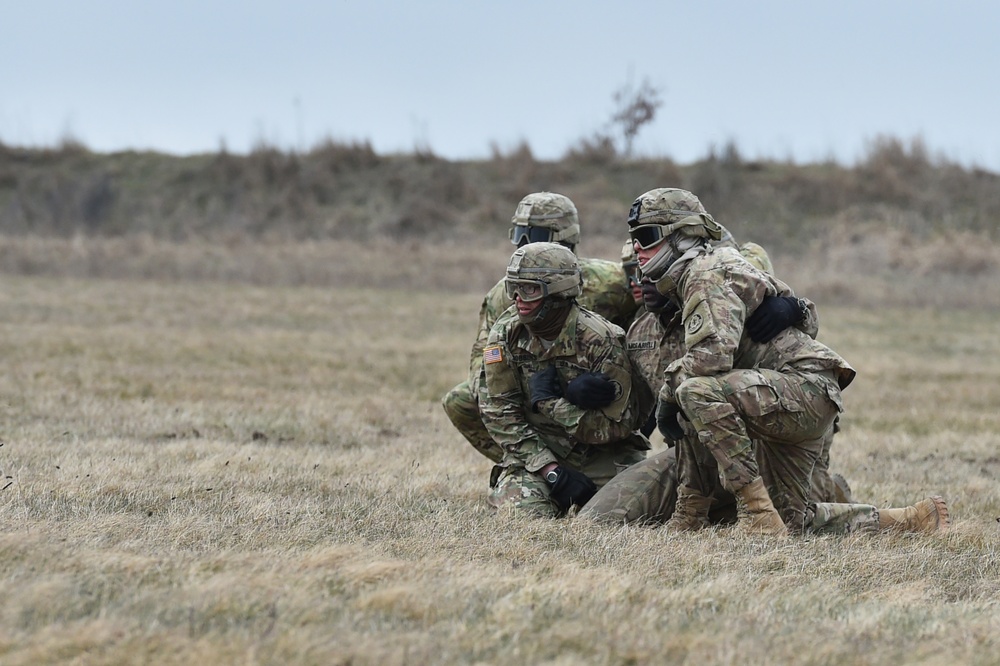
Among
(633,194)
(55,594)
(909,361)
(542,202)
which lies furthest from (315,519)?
(633,194)

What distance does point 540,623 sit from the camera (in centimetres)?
416

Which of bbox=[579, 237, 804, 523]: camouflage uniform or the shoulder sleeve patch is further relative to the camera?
bbox=[579, 237, 804, 523]: camouflage uniform

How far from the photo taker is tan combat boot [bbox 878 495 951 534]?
6.62 metres

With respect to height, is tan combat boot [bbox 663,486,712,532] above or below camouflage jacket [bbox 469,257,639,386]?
below

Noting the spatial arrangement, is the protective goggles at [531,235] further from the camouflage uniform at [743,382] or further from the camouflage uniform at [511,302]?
the camouflage uniform at [743,382]

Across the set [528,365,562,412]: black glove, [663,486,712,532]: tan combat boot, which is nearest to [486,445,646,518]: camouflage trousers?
[528,365,562,412]: black glove

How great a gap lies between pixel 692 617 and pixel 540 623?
1.96 feet

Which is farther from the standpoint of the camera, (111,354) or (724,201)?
(724,201)

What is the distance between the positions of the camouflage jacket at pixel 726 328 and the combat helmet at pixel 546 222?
149cm

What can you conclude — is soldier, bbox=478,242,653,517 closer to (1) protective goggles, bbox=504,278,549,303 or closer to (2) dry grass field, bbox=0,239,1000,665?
(1) protective goggles, bbox=504,278,549,303

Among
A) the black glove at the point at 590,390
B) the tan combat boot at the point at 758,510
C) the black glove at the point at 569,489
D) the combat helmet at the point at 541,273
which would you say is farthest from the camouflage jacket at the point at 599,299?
the tan combat boot at the point at 758,510

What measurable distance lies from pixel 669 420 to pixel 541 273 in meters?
1.10

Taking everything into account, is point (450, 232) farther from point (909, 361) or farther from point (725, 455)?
point (725, 455)

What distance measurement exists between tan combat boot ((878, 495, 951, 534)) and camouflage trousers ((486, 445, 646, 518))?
148 centimetres
